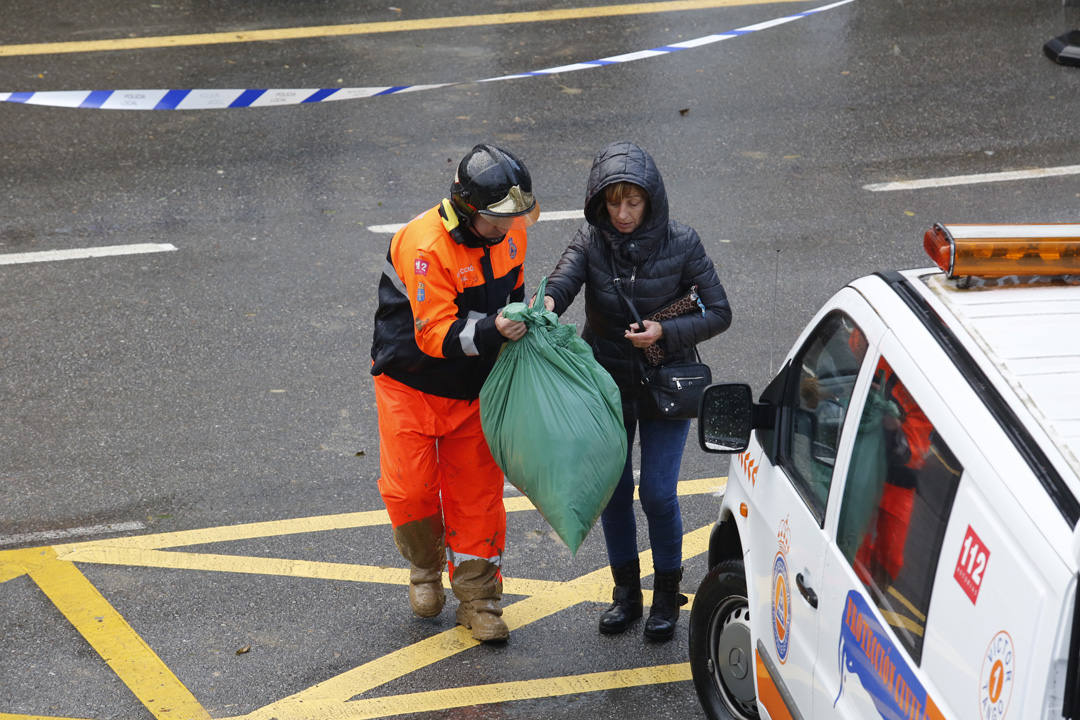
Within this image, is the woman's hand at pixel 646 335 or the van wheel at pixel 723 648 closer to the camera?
the van wheel at pixel 723 648

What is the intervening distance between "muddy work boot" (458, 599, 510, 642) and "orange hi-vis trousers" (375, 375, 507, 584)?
0.12 metres

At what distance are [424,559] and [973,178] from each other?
5843 mm

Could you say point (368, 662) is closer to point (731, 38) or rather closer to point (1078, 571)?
point (1078, 571)

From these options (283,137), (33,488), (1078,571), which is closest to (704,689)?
(1078,571)

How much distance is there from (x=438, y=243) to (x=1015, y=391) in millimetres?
2287

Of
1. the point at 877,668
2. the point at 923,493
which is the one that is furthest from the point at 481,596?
the point at 923,493

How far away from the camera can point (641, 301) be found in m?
4.67

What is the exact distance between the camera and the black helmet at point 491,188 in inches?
173

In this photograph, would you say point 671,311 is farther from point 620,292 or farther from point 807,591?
point 807,591

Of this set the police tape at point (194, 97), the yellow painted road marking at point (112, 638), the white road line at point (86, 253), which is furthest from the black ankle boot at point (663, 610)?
the police tape at point (194, 97)

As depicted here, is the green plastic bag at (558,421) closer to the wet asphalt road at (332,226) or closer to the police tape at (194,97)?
the wet asphalt road at (332,226)

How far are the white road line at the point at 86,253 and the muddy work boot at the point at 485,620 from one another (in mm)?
4074

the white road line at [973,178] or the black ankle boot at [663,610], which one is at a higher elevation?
the white road line at [973,178]

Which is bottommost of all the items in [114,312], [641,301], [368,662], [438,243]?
[368,662]
